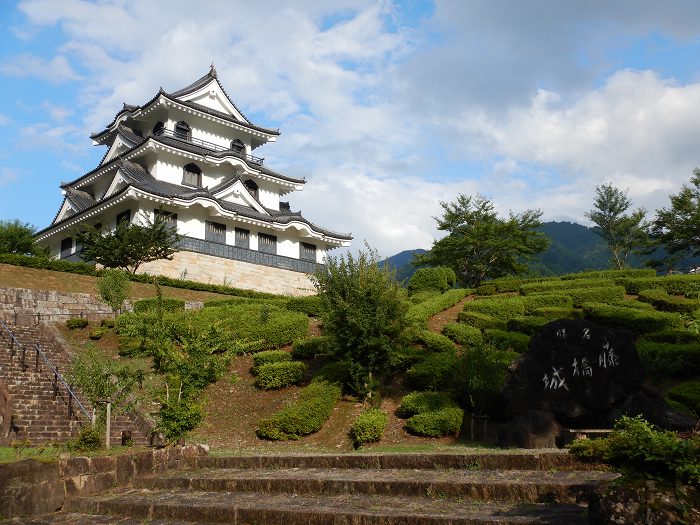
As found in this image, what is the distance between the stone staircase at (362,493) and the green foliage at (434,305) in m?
11.1

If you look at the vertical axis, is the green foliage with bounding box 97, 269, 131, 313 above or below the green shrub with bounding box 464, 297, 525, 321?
above

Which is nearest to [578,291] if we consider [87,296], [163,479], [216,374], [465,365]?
[465,365]

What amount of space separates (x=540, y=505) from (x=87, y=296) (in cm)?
2462

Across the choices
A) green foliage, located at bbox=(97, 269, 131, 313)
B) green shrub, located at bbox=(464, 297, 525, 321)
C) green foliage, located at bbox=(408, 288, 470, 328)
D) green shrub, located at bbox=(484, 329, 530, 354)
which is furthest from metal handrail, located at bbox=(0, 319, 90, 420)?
green shrub, located at bbox=(464, 297, 525, 321)

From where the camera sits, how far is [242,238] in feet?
139

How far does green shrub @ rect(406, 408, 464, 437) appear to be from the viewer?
15.1 m

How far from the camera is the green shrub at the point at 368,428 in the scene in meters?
15.3

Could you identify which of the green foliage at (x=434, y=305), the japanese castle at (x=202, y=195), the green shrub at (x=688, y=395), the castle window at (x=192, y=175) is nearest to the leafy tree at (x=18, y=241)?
the japanese castle at (x=202, y=195)

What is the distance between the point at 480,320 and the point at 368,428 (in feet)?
29.7

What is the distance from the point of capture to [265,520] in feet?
26.0

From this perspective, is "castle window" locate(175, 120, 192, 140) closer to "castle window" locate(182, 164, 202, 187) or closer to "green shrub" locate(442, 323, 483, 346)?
"castle window" locate(182, 164, 202, 187)

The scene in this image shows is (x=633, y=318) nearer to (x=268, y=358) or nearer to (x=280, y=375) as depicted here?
(x=280, y=375)

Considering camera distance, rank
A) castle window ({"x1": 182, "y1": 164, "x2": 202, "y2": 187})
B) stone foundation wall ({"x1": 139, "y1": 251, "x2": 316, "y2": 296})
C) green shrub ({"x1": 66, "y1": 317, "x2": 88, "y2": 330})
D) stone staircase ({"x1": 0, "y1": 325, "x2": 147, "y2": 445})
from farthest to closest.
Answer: castle window ({"x1": 182, "y1": 164, "x2": 202, "y2": 187}) < stone foundation wall ({"x1": 139, "y1": 251, "x2": 316, "y2": 296}) < green shrub ({"x1": 66, "y1": 317, "x2": 88, "y2": 330}) < stone staircase ({"x1": 0, "y1": 325, "x2": 147, "y2": 445})

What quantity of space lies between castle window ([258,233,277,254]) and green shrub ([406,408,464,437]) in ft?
96.2
